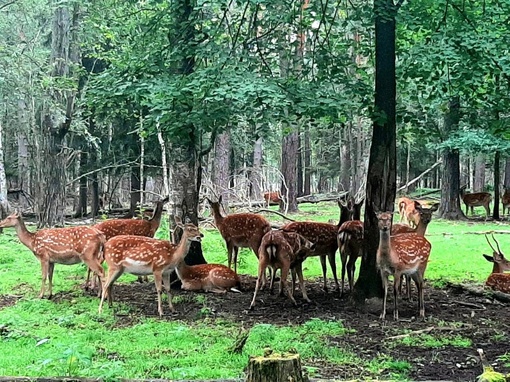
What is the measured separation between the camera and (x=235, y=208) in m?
17.5

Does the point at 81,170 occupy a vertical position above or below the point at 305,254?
above

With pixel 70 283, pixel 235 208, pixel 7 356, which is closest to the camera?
pixel 7 356

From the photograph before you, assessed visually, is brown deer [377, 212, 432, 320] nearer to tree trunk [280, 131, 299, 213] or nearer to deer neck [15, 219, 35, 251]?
deer neck [15, 219, 35, 251]

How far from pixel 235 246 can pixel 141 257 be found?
108 inches

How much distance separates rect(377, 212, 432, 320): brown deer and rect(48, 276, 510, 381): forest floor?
0.37 m

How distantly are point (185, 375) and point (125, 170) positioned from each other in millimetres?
17813

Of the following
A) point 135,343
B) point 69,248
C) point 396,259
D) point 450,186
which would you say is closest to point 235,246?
point 69,248

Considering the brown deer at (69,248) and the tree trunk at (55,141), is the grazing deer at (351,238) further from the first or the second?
the tree trunk at (55,141)

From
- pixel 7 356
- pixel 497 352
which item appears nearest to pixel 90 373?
pixel 7 356

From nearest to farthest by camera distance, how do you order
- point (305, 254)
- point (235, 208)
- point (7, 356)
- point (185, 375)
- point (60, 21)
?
point (185, 375)
point (7, 356)
point (305, 254)
point (60, 21)
point (235, 208)

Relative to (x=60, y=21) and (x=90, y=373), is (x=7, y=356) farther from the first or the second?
(x=60, y=21)

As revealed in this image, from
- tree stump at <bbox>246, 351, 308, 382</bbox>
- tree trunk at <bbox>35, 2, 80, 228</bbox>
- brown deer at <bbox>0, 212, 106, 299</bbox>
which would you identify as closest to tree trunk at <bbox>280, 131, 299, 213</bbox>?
tree trunk at <bbox>35, 2, 80, 228</bbox>

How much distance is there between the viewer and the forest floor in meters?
5.97

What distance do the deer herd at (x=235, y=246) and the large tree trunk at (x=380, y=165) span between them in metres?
0.31
